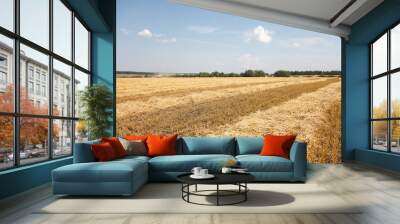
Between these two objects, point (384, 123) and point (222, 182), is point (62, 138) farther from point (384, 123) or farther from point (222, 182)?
point (384, 123)

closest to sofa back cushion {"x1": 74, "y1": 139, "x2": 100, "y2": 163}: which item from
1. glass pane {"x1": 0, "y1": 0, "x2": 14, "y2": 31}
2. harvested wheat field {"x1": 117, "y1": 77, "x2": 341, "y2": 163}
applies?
glass pane {"x1": 0, "y1": 0, "x2": 14, "y2": 31}

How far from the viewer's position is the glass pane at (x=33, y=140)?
18.7 ft

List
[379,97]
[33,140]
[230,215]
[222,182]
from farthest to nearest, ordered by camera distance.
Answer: [379,97] → [33,140] → [222,182] → [230,215]

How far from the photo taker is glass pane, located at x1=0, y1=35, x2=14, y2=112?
5.08 meters

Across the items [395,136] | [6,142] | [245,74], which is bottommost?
[395,136]

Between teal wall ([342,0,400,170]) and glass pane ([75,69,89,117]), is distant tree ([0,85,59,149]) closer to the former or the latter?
glass pane ([75,69,89,117])

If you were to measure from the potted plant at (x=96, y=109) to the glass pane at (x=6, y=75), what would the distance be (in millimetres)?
2852

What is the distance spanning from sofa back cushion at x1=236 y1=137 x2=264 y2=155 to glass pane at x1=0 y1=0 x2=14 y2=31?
428 centimetres

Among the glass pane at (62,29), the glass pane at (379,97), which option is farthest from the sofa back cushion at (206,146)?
the glass pane at (379,97)

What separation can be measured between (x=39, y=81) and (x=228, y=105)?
750 centimetres

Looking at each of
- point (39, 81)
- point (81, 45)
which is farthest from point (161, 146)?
point (81, 45)

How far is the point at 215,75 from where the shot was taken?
42.4ft

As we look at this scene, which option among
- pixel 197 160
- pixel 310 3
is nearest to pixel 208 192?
pixel 197 160

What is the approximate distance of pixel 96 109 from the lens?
850cm
